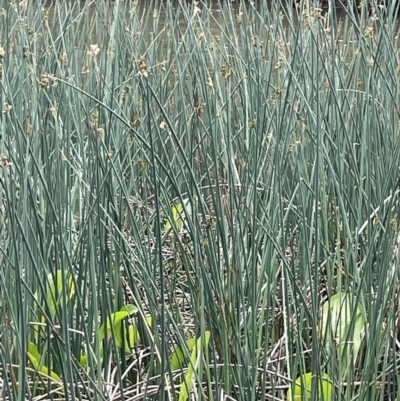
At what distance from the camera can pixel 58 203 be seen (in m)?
1.09

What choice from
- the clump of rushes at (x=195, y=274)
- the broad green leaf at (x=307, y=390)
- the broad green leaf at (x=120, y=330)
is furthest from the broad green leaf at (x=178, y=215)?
the broad green leaf at (x=307, y=390)

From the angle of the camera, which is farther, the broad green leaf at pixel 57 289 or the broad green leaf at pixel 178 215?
the broad green leaf at pixel 178 215

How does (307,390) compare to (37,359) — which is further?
(37,359)

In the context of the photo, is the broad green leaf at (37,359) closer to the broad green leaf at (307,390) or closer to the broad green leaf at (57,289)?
the broad green leaf at (57,289)

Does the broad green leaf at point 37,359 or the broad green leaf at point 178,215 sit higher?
the broad green leaf at point 178,215

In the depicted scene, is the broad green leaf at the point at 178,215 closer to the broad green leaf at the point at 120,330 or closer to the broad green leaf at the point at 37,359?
the broad green leaf at the point at 120,330

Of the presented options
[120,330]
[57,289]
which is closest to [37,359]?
[120,330]

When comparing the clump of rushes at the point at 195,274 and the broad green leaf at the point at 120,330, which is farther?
the broad green leaf at the point at 120,330

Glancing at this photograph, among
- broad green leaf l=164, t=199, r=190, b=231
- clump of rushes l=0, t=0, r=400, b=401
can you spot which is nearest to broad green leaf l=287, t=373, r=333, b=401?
clump of rushes l=0, t=0, r=400, b=401

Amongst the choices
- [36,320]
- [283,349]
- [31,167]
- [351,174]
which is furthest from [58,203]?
[351,174]

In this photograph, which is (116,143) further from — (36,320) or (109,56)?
(36,320)

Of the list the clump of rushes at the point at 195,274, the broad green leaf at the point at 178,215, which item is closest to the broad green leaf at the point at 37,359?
the clump of rushes at the point at 195,274

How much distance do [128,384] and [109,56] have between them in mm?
878

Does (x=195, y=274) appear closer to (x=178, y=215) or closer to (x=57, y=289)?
(x=57, y=289)
